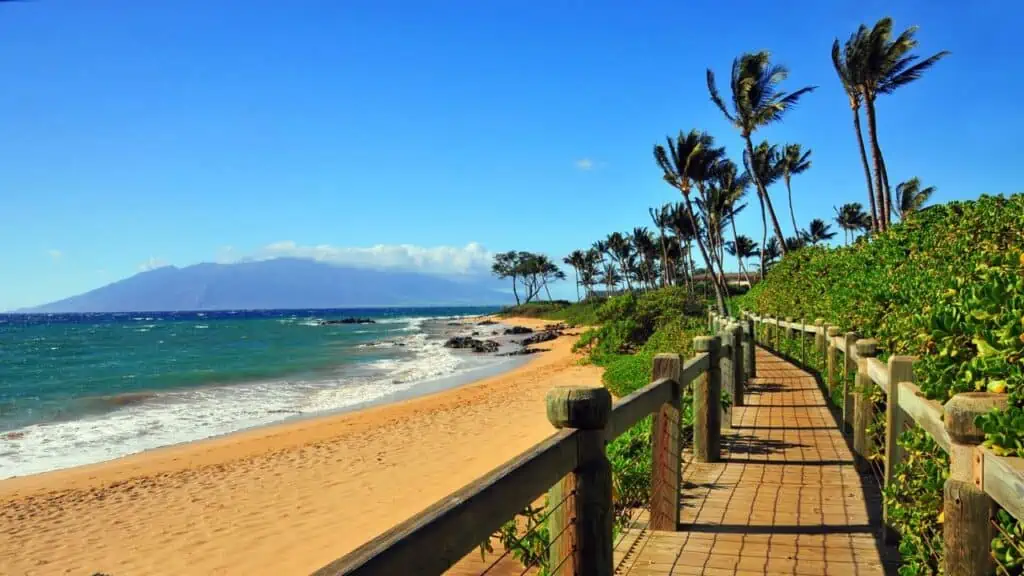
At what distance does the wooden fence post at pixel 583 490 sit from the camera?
2.60m

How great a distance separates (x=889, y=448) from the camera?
423 centimetres

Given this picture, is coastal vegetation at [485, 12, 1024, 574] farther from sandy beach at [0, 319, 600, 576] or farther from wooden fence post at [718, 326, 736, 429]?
sandy beach at [0, 319, 600, 576]

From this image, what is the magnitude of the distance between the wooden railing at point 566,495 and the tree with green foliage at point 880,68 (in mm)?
25974

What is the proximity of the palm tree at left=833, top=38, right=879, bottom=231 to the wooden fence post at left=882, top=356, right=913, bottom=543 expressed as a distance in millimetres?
27200

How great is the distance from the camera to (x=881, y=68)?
2798cm

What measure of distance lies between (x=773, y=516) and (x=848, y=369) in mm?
2463

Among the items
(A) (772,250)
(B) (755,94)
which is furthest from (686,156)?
(A) (772,250)

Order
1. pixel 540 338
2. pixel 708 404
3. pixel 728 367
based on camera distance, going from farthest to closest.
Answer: pixel 540 338 < pixel 728 367 < pixel 708 404

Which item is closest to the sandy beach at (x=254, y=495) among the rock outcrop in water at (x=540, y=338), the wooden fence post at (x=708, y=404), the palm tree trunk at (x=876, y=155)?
the wooden fence post at (x=708, y=404)

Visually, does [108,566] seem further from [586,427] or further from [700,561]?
[586,427]

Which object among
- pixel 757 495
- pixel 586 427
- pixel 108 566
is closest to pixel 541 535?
pixel 757 495

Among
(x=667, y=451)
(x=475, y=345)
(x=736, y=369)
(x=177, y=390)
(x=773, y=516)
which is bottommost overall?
(x=177, y=390)

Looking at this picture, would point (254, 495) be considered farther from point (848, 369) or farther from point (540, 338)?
point (540, 338)

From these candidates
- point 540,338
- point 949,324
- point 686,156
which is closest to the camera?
point 949,324
